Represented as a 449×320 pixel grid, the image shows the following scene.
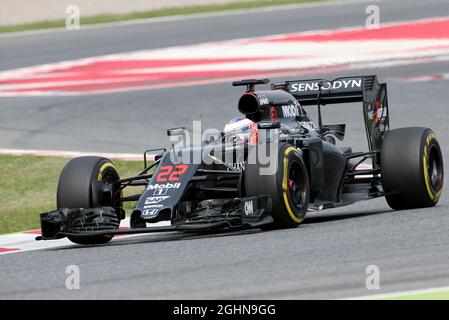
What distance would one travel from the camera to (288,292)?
6.96 metres

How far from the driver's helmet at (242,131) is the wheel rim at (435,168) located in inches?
69.8

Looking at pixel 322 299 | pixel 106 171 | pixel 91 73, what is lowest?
pixel 322 299

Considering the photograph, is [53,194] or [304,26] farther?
[304,26]

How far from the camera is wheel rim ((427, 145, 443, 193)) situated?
11188 mm

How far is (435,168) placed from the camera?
11344 millimetres

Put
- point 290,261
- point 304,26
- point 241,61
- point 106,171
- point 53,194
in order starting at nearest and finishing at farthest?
point 290,261
point 106,171
point 53,194
point 241,61
point 304,26

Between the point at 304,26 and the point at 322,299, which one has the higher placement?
the point at 304,26

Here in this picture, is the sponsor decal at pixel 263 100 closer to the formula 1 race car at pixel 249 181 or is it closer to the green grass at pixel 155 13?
the formula 1 race car at pixel 249 181

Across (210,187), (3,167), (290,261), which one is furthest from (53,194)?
(290,261)

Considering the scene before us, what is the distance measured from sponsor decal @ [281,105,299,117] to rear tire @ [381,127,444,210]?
0.94 metres

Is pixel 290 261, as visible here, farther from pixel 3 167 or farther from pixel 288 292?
pixel 3 167

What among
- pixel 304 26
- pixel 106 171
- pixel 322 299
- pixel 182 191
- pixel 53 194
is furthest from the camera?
pixel 304 26

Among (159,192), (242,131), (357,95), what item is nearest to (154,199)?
(159,192)

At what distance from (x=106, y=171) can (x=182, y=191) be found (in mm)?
1177
